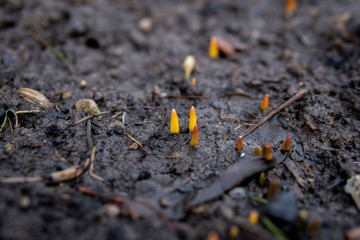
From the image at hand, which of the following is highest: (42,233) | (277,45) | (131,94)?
(277,45)

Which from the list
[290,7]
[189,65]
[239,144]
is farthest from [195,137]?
[290,7]

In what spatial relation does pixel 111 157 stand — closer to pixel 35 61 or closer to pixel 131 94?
pixel 131 94

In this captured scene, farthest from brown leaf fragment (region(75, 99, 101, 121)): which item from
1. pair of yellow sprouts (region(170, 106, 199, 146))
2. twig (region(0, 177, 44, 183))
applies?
twig (region(0, 177, 44, 183))

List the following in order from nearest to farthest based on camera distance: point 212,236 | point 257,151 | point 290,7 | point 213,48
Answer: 1. point 212,236
2. point 257,151
3. point 213,48
4. point 290,7

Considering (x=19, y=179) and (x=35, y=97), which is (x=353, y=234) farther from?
(x=35, y=97)

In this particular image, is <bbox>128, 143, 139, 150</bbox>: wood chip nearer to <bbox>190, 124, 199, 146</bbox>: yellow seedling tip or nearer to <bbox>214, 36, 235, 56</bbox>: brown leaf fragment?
<bbox>190, 124, 199, 146</bbox>: yellow seedling tip

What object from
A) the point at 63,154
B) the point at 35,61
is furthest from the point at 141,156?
the point at 35,61
